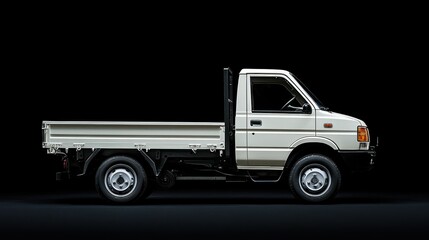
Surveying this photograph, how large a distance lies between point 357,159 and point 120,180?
479 centimetres

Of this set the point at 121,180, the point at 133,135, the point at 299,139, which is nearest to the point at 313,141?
the point at 299,139

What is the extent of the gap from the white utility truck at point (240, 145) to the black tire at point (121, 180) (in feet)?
0.07

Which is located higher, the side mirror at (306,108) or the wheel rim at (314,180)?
the side mirror at (306,108)

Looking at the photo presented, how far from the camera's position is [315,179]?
17438 mm

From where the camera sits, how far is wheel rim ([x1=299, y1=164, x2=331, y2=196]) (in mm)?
17391

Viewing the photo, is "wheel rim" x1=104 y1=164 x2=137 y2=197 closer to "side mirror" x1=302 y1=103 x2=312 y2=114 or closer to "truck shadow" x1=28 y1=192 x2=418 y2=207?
"truck shadow" x1=28 y1=192 x2=418 y2=207

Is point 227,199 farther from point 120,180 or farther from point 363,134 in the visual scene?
point 363,134

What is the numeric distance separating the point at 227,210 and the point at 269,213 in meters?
0.93

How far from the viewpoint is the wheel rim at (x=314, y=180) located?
57.1 feet

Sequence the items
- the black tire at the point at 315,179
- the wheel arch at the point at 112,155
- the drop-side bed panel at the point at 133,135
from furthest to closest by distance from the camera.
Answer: the wheel arch at the point at 112,155
the drop-side bed panel at the point at 133,135
the black tire at the point at 315,179

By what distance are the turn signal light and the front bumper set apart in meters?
0.25

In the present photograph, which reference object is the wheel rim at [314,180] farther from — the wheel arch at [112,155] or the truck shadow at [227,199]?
the wheel arch at [112,155]

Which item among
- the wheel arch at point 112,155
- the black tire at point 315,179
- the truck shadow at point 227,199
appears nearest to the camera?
the black tire at point 315,179

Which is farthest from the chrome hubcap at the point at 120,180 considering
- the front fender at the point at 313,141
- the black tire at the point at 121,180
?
the front fender at the point at 313,141
